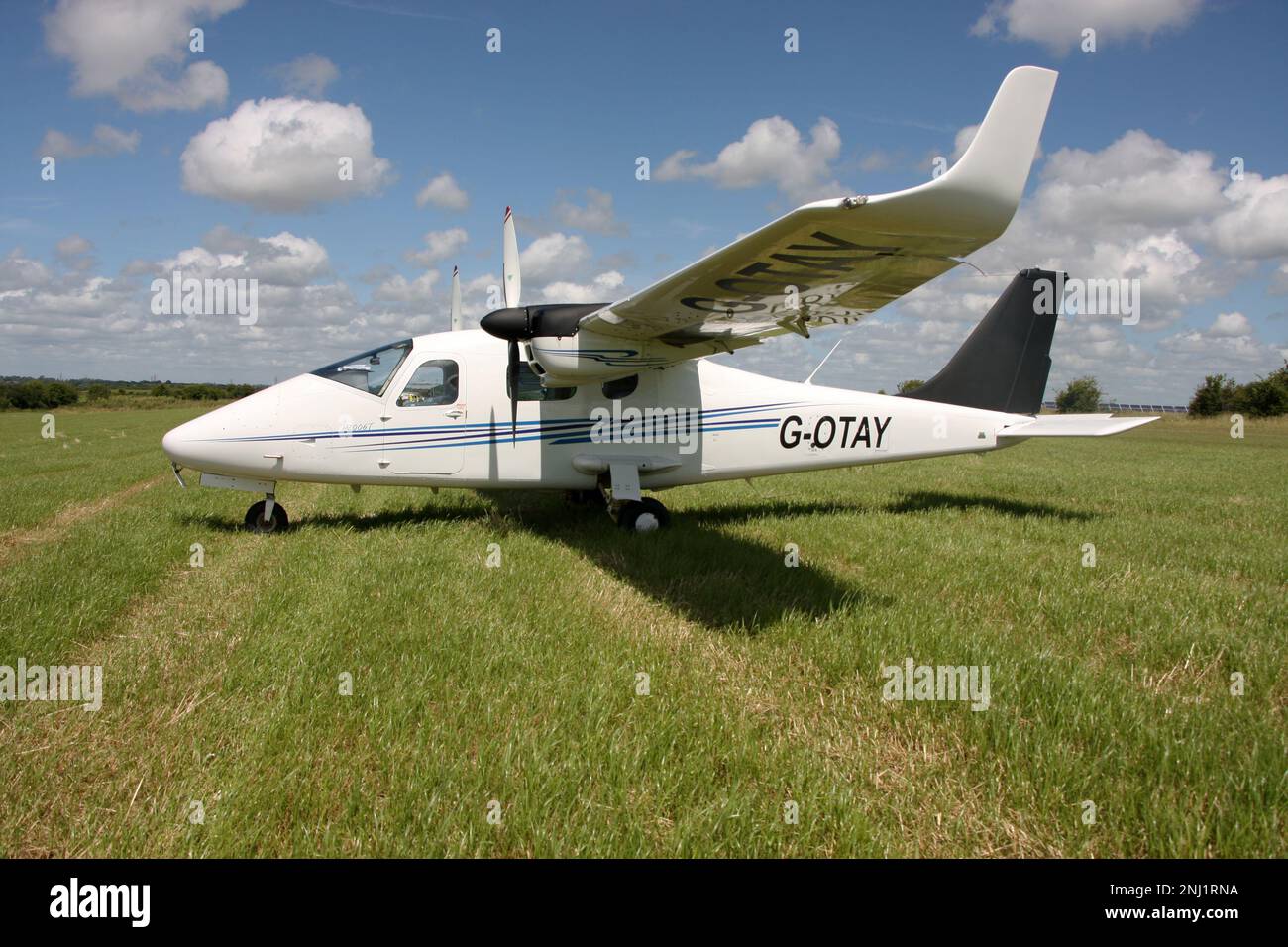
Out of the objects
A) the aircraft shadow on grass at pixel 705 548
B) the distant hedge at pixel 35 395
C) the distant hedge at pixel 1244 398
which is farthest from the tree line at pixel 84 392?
the distant hedge at pixel 1244 398

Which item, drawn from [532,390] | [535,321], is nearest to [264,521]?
[532,390]

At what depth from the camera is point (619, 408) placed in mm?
8734

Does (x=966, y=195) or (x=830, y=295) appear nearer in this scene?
(x=966, y=195)

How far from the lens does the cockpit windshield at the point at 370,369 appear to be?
815cm

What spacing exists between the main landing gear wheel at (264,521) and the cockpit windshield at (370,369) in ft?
5.80

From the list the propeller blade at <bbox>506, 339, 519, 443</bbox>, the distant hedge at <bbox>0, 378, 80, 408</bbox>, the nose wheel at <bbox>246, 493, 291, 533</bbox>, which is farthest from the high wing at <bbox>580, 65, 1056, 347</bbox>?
the distant hedge at <bbox>0, 378, 80, 408</bbox>

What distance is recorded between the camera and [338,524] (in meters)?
8.64

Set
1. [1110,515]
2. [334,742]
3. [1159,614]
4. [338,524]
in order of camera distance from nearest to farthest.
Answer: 1. [334,742]
2. [1159,614]
3. [338,524]
4. [1110,515]

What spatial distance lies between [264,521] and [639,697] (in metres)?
6.54

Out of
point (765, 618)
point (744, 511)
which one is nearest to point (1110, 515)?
point (744, 511)

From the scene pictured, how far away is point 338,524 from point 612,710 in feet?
21.2

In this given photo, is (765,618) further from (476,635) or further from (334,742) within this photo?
(334,742)

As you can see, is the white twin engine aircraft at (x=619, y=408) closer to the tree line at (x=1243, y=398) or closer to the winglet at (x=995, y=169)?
the winglet at (x=995, y=169)

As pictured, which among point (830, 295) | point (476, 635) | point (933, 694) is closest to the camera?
point (933, 694)
